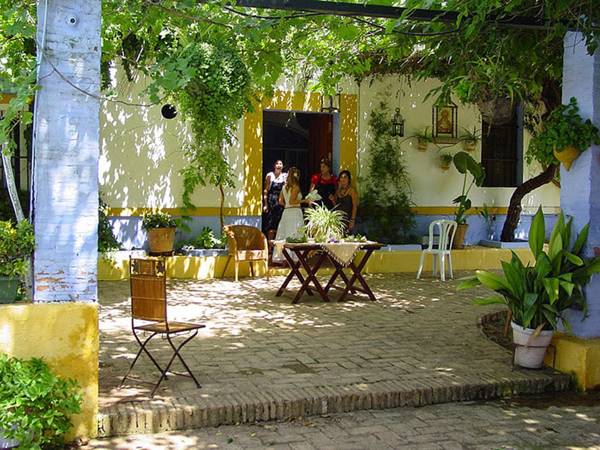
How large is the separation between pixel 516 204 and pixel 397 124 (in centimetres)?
254

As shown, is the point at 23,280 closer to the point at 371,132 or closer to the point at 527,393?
the point at 527,393

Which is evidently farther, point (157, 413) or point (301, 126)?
point (301, 126)

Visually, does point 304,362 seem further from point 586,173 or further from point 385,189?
point 385,189

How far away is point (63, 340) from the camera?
4.77 m

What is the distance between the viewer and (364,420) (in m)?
5.39

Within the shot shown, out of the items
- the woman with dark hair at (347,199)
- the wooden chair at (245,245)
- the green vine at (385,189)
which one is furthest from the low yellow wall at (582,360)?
the green vine at (385,189)

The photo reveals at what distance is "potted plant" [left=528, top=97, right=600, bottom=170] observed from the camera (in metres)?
6.22

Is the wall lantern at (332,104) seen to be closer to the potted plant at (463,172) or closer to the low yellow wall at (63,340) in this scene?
the potted plant at (463,172)

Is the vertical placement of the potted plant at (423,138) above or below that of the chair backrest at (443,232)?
above

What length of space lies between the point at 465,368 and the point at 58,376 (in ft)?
11.1

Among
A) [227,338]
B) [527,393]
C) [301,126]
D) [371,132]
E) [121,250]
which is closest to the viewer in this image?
[527,393]

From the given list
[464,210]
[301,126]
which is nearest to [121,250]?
[301,126]

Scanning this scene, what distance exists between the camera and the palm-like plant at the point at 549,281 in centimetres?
618

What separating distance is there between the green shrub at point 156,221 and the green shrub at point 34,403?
6901 millimetres
